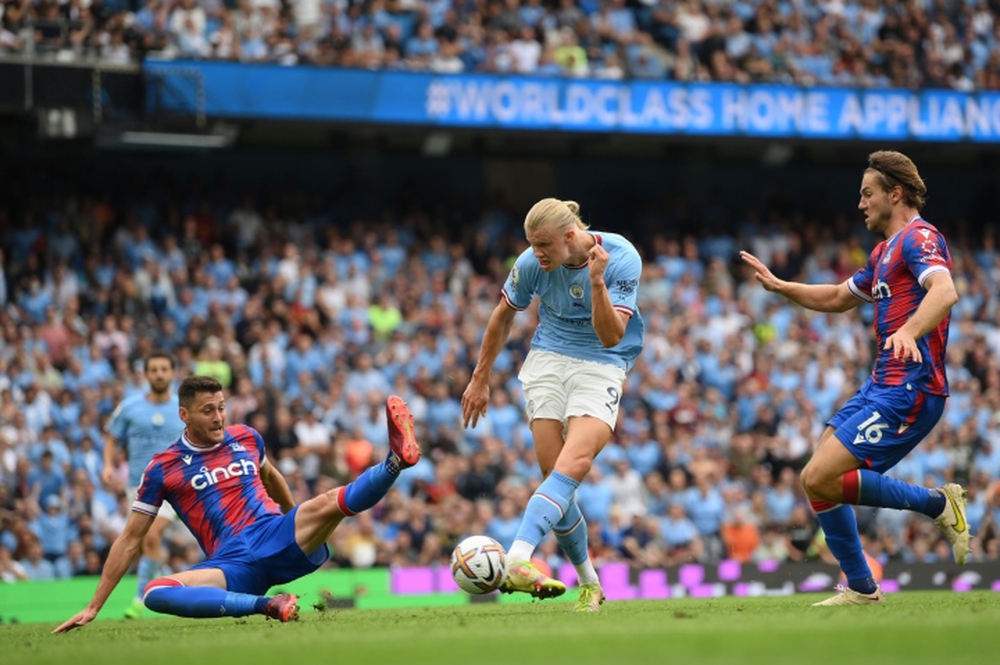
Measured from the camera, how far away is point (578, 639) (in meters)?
7.09

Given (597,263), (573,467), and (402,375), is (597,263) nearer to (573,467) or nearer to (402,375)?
(573,467)

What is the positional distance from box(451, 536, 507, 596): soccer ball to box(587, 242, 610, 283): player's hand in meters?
1.60

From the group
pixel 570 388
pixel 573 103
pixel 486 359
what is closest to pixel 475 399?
pixel 486 359

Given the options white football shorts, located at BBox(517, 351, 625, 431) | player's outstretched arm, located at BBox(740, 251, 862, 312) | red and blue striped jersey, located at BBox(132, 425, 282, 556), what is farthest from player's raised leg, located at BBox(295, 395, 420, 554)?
player's outstretched arm, located at BBox(740, 251, 862, 312)

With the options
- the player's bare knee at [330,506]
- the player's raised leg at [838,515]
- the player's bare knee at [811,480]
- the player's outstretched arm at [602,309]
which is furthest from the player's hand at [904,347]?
the player's bare knee at [330,506]

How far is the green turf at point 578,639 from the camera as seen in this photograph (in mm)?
6250

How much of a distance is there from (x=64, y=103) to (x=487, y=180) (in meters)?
8.34

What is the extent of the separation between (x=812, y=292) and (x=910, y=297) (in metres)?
0.90

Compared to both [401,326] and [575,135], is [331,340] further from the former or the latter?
[575,135]

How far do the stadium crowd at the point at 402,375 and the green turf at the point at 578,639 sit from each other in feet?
26.1

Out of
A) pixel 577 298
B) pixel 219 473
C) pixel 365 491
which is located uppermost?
pixel 577 298

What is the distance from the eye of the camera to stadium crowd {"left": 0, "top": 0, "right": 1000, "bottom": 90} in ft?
67.3

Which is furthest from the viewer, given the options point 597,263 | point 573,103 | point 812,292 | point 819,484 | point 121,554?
point 573,103

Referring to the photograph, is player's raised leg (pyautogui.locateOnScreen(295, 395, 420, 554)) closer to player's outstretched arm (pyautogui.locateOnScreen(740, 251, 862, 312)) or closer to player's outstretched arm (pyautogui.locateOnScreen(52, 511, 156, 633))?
player's outstretched arm (pyautogui.locateOnScreen(52, 511, 156, 633))
